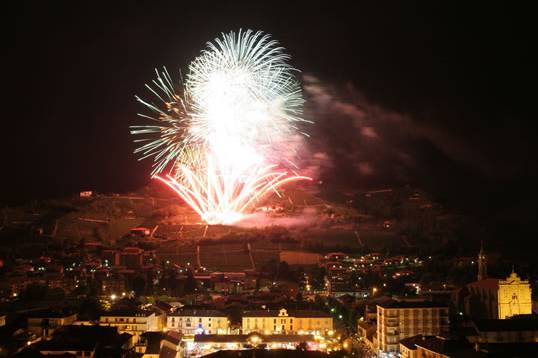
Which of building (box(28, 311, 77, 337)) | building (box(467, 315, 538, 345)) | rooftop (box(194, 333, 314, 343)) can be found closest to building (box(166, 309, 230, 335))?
rooftop (box(194, 333, 314, 343))

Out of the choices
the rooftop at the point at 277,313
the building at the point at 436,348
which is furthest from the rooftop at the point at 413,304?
the rooftop at the point at 277,313

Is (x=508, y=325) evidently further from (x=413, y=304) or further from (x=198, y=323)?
(x=198, y=323)

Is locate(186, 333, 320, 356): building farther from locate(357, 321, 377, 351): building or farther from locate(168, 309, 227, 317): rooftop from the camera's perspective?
locate(168, 309, 227, 317): rooftop

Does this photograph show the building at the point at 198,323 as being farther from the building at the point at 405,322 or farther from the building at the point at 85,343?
the building at the point at 405,322

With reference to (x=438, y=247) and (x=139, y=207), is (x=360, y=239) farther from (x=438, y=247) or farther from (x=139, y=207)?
(x=139, y=207)

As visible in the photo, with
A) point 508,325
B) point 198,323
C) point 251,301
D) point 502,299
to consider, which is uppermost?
point 502,299

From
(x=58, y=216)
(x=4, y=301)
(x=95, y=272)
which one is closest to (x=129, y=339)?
(x=4, y=301)

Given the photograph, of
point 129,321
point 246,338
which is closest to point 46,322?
point 129,321
